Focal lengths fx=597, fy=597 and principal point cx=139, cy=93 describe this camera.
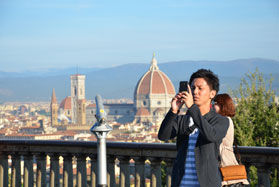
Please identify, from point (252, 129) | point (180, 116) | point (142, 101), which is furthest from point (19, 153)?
point (142, 101)

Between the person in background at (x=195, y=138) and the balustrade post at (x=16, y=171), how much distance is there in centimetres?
214

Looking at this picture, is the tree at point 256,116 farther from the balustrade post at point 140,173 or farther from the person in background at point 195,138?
the person in background at point 195,138

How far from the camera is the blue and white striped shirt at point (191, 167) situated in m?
2.63

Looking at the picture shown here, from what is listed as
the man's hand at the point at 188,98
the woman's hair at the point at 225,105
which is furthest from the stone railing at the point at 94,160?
the man's hand at the point at 188,98

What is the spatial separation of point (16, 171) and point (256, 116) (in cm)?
607

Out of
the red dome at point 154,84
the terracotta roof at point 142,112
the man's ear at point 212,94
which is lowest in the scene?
the terracotta roof at point 142,112

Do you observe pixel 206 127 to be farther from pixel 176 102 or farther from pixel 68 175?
pixel 68 175

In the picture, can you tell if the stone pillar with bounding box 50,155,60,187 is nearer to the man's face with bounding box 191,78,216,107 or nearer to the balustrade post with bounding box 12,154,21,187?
the balustrade post with bounding box 12,154,21,187

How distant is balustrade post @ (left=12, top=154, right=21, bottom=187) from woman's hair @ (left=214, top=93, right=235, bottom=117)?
208 centimetres

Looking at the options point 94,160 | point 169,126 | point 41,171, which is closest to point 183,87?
point 169,126

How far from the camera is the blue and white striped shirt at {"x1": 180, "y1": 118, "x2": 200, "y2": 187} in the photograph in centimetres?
263

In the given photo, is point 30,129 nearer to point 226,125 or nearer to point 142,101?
point 142,101

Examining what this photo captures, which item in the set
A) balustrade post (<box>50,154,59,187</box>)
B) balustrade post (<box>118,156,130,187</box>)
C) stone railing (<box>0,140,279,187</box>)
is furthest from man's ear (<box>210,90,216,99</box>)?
balustrade post (<box>50,154,59,187</box>)

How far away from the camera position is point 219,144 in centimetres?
268
